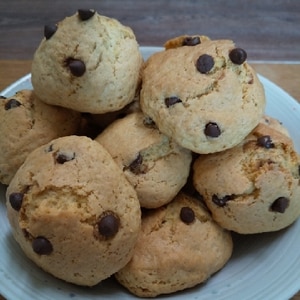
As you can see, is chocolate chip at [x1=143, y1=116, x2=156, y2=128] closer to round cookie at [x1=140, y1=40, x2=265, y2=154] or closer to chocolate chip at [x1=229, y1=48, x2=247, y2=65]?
round cookie at [x1=140, y1=40, x2=265, y2=154]

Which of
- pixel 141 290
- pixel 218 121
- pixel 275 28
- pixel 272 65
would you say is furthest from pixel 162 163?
pixel 275 28

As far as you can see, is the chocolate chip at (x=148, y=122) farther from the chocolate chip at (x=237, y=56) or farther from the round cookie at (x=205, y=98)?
the chocolate chip at (x=237, y=56)

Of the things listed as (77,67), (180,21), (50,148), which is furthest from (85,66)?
(180,21)

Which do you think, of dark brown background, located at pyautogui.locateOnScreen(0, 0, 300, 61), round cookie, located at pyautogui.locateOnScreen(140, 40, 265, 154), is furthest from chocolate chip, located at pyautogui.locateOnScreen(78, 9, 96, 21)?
dark brown background, located at pyautogui.locateOnScreen(0, 0, 300, 61)

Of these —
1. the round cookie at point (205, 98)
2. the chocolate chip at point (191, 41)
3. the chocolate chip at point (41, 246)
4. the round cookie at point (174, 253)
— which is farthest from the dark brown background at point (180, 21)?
the chocolate chip at point (41, 246)

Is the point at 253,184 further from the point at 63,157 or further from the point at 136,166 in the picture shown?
the point at 63,157

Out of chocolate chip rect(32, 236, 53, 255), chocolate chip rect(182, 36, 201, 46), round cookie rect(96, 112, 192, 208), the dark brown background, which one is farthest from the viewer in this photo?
the dark brown background
